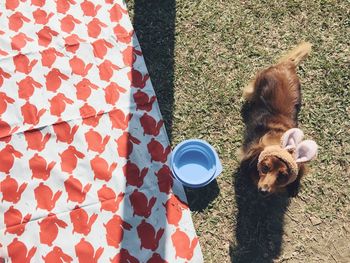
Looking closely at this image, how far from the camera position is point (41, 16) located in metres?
4.60

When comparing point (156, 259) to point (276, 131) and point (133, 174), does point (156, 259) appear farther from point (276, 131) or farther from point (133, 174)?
point (276, 131)

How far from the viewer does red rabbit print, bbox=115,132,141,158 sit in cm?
414

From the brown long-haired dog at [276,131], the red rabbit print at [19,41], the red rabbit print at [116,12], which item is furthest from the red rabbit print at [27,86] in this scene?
the brown long-haired dog at [276,131]

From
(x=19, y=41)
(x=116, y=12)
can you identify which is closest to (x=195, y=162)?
(x=116, y=12)

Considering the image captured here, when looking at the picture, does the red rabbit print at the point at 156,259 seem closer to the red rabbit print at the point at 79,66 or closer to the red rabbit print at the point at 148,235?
the red rabbit print at the point at 148,235

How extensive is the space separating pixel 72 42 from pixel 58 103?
0.69 m

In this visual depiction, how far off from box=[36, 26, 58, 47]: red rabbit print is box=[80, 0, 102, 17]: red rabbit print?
41cm

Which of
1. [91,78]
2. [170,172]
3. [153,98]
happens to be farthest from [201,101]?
[91,78]

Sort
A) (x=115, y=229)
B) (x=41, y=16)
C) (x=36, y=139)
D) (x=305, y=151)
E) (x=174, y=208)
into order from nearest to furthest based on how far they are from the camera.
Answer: (x=305, y=151)
(x=115, y=229)
(x=174, y=208)
(x=36, y=139)
(x=41, y=16)

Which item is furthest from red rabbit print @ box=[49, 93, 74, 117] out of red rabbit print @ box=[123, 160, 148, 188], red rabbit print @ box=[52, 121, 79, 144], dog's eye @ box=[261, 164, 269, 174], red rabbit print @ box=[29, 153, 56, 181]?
dog's eye @ box=[261, 164, 269, 174]

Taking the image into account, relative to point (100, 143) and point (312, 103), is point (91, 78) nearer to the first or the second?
point (100, 143)

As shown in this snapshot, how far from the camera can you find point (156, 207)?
13.1 ft

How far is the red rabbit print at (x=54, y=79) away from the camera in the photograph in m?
4.32

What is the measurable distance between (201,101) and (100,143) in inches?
43.7
